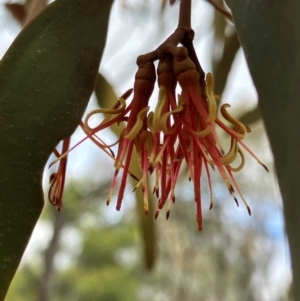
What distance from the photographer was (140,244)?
142 centimetres

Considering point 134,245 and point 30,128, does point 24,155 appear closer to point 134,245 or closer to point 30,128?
point 30,128

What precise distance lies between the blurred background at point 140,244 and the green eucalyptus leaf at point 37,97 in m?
1.01

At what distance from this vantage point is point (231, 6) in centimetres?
30

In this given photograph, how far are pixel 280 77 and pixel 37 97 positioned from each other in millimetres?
A: 143

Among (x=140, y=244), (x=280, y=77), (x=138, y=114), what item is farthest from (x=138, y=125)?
(x=140, y=244)

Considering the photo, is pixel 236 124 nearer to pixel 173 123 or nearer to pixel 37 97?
pixel 173 123

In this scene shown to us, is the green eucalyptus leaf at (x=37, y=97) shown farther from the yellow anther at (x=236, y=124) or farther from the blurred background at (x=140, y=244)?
the blurred background at (x=140, y=244)

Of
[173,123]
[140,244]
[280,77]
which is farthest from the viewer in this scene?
[140,244]

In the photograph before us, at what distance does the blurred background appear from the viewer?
145 centimetres

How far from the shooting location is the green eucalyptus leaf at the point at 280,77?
0.21 metres

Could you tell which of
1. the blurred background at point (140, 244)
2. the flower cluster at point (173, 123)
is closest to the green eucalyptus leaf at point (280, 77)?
the flower cluster at point (173, 123)

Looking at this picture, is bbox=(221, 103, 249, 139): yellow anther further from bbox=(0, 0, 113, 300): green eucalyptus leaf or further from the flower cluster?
bbox=(0, 0, 113, 300): green eucalyptus leaf

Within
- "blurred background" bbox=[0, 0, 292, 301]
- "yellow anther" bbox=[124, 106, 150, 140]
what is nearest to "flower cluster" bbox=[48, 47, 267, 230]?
"yellow anther" bbox=[124, 106, 150, 140]

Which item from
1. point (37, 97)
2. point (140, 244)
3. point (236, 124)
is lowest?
point (140, 244)
